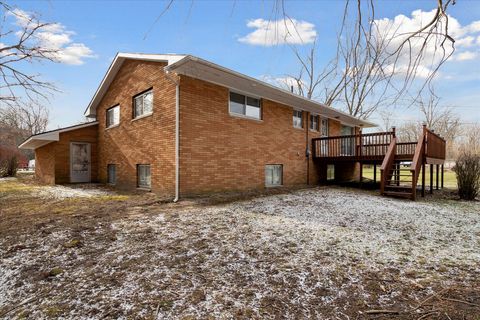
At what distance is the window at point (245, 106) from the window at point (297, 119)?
8.93 feet

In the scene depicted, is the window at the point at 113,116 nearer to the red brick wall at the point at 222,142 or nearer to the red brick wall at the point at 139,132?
the red brick wall at the point at 139,132

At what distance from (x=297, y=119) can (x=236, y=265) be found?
35.0 ft

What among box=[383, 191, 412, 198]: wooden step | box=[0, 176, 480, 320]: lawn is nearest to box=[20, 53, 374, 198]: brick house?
box=[0, 176, 480, 320]: lawn

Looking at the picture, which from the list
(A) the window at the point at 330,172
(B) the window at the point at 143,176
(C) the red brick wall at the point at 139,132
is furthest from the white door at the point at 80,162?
(A) the window at the point at 330,172

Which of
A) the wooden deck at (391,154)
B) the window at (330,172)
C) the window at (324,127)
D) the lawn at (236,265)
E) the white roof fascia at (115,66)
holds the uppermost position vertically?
the white roof fascia at (115,66)

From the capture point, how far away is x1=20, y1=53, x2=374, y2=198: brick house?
332 inches

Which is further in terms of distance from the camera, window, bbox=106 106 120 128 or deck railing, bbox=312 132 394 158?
deck railing, bbox=312 132 394 158

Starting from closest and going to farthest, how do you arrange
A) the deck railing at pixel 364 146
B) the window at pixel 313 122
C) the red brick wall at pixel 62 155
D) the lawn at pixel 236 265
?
1. the lawn at pixel 236 265
2. the deck railing at pixel 364 146
3. the red brick wall at pixel 62 155
4. the window at pixel 313 122

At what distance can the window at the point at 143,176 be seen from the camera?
10.0 meters

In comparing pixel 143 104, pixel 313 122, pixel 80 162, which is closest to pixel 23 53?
pixel 143 104

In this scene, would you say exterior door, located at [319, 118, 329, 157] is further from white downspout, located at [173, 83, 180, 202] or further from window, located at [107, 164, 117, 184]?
window, located at [107, 164, 117, 184]

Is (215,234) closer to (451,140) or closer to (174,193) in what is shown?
(174,193)

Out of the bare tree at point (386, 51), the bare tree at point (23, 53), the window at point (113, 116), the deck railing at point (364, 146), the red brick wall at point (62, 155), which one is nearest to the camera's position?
the bare tree at point (386, 51)

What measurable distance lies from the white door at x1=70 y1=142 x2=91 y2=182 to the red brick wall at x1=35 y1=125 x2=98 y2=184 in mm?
177
